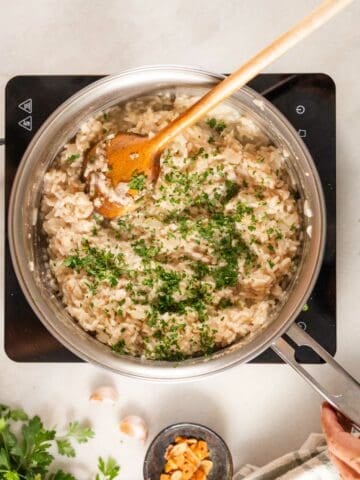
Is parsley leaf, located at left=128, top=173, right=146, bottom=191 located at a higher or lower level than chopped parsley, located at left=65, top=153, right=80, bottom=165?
lower

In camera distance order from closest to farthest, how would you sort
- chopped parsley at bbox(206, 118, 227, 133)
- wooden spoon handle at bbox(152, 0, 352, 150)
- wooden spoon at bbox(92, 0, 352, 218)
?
wooden spoon handle at bbox(152, 0, 352, 150) → wooden spoon at bbox(92, 0, 352, 218) → chopped parsley at bbox(206, 118, 227, 133)

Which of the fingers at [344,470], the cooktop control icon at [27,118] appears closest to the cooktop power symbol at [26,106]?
the cooktop control icon at [27,118]

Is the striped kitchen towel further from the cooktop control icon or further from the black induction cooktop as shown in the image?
the cooktop control icon

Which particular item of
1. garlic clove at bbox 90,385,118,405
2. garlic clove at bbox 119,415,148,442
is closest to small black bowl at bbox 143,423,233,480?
garlic clove at bbox 119,415,148,442

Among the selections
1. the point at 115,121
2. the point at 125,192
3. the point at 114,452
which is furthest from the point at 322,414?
the point at 115,121

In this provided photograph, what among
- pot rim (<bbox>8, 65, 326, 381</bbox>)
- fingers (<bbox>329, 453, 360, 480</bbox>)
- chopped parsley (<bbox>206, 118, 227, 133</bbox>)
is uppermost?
chopped parsley (<bbox>206, 118, 227, 133</bbox>)

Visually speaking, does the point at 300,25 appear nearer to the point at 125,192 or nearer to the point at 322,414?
the point at 125,192

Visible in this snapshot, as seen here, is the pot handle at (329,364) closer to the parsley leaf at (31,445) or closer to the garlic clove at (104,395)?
the garlic clove at (104,395)
